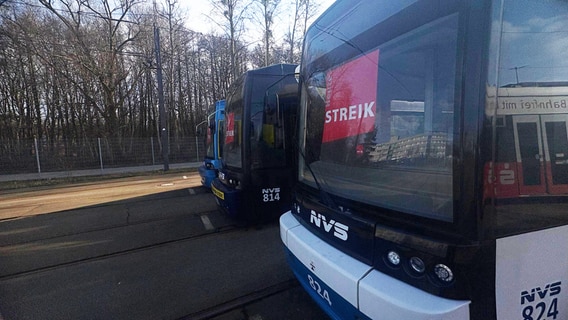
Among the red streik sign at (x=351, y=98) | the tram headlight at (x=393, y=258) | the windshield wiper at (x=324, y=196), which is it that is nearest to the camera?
the tram headlight at (x=393, y=258)

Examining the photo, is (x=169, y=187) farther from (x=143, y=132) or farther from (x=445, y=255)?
(x=143, y=132)

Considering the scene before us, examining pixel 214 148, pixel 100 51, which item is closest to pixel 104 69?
pixel 100 51

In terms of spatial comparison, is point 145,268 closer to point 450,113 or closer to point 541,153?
point 450,113

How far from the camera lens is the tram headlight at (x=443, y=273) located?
4.09 feet

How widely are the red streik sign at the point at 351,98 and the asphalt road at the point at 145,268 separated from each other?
1757 millimetres

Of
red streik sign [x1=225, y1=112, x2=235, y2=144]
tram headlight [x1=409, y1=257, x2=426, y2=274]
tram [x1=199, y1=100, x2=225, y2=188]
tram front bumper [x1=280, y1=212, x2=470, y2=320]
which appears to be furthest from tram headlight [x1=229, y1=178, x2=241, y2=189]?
tram headlight [x1=409, y1=257, x2=426, y2=274]

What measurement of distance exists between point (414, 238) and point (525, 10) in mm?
1228

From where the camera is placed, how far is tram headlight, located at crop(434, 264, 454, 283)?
49.0 inches

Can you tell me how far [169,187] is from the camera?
945 cm

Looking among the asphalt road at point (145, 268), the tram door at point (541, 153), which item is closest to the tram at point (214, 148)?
the asphalt road at point (145, 268)

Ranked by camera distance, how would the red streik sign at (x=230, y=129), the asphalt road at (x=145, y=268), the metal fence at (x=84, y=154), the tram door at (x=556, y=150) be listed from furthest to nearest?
the metal fence at (x=84, y=154) → the red streik sign at (x=230, y=129) → the asphalt road at (x=145, y=268) → the tram door at (x=556, y=150)

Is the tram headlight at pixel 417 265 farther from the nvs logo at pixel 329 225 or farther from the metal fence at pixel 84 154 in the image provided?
the metal fence at pixel 84 154

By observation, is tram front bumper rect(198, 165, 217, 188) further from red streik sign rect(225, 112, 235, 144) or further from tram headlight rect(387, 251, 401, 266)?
tram headlight rect(387, 251, 401, 266)

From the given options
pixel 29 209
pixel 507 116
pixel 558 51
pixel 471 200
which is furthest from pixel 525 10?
pixel 29 209
